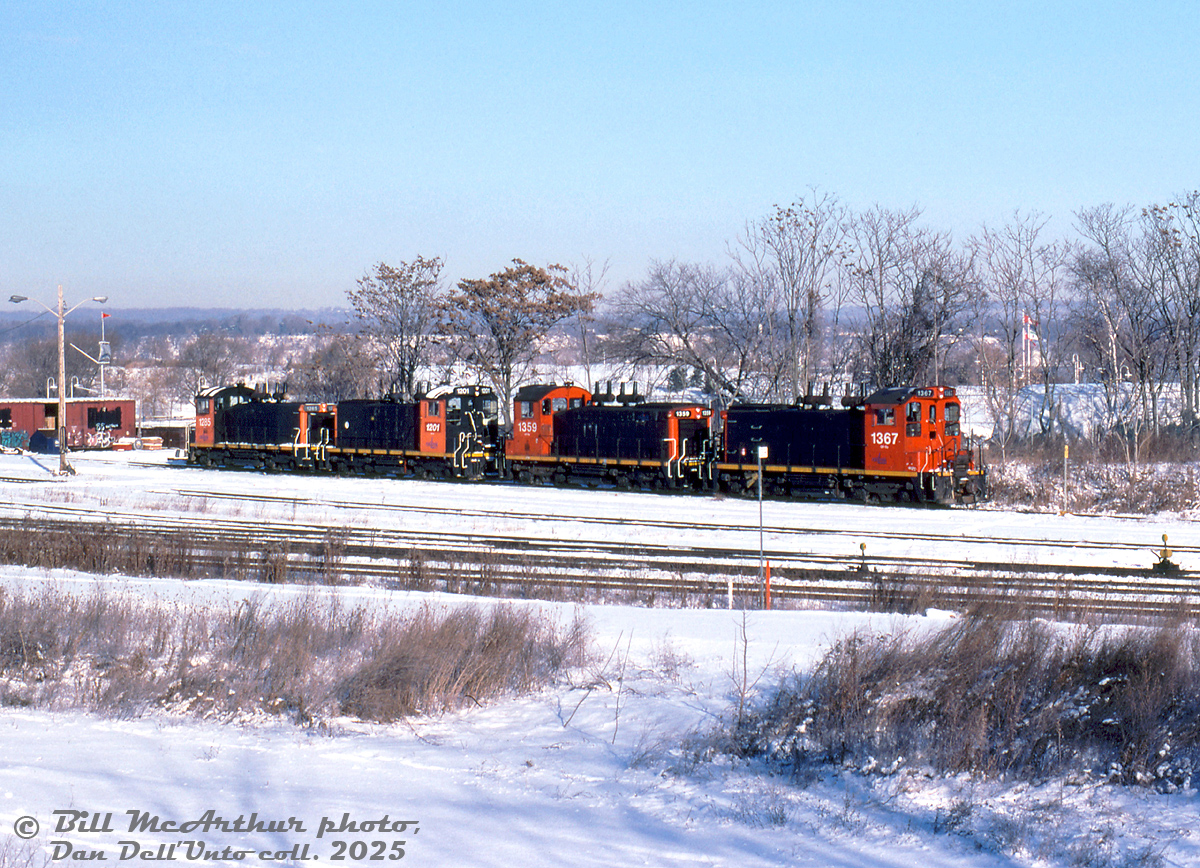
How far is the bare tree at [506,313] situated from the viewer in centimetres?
5078

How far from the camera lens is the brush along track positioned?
47.5 feet

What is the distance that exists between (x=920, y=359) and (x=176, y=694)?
40348 millimetres

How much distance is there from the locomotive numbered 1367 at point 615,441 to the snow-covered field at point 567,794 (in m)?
18.6

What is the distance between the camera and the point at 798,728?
890cm

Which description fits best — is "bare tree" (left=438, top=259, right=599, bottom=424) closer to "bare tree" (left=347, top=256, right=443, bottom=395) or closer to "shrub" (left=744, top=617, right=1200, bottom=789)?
"bare tree" (left=347, top=256, right=443, bottom=395)

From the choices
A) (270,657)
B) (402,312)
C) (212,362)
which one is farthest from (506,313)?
(212,362)

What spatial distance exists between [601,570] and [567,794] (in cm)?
969

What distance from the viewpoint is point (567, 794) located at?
773 centimetres

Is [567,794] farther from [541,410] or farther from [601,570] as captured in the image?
[541,410]

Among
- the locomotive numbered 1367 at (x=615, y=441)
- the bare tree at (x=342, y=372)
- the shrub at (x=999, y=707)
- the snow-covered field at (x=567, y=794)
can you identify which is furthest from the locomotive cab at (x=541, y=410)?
the shrub at (x=999, y=707)

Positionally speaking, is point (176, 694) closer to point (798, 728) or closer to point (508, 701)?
point (508, 701)

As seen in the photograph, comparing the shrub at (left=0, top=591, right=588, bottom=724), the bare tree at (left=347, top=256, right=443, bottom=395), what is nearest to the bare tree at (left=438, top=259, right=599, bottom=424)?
the bare tree at (left=347, top=256, right=443, bottom=395)

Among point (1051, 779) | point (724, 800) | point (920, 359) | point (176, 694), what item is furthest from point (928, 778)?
point (920, 359)

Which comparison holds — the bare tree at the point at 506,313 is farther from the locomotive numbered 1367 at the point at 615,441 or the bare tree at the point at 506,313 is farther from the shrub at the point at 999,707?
the shrub at the point at 999,707
